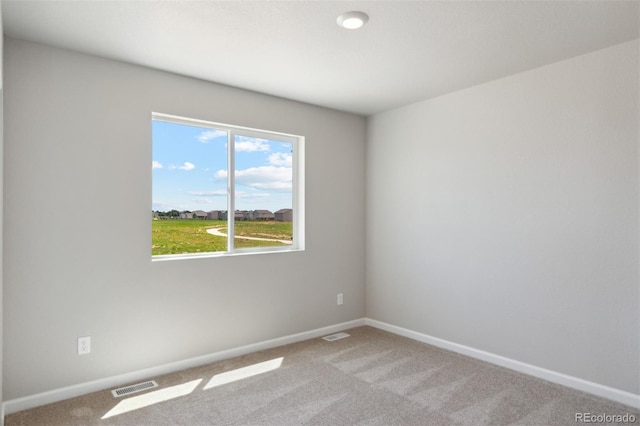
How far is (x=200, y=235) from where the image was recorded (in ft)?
11.5

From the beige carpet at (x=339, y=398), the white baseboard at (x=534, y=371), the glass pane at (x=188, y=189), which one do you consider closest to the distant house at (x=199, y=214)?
the glass pane at (x=188, y=189)

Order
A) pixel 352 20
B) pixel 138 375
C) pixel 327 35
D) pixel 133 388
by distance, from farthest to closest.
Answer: pixel 138 375
pixel 133 388
pixel 327 35
pixel 352 20

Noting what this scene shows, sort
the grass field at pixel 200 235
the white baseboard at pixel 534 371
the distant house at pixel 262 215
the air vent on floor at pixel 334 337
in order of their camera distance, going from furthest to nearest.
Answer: the air vent on floor at pixel 334 337 → the distant house at pixel 262 215 → the grass field at pixel 200 235 → the white baseboard at pixel 534 371

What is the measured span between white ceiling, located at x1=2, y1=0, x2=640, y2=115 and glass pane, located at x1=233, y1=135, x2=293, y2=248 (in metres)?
0.71

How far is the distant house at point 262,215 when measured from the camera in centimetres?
388

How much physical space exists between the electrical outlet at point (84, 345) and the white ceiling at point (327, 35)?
6.49 feet

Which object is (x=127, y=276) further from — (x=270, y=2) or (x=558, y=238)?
(x=558, y=238)

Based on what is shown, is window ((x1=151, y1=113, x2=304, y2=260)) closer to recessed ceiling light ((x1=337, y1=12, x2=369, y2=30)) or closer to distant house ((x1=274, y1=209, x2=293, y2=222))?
distant house ((x1=274, y1=209, x2=293, y2=222))

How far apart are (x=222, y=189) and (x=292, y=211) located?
31.5 inches

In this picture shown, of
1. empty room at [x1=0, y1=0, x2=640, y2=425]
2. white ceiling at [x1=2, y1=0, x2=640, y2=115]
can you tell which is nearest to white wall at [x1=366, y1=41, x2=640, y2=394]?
empty room at [x1=0, y1=0, x2=640, y2=425]

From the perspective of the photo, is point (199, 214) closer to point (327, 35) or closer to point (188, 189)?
point (188, 189)

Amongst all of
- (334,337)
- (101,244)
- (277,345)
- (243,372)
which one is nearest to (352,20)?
(101,244)

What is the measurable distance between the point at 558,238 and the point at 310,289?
88.3 inches

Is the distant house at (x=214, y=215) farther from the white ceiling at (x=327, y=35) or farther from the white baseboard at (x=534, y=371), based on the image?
the white baseboard at (x=534, y=371)
